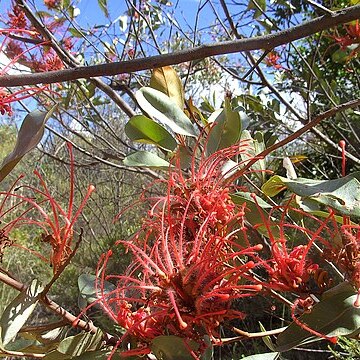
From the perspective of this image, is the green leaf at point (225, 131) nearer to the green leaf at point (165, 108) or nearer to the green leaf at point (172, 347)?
Result: the green leaf at point (165, 108)

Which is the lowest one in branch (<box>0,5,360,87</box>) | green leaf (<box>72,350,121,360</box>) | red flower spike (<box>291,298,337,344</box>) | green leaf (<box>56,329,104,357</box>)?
red flower spike (<box>291,298,337,344</box>)

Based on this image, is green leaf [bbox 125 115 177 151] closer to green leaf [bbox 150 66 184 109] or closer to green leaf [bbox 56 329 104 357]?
green leaf [bbox 150 66 184 109]

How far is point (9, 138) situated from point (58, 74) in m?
7.21

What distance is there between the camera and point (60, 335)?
0.59 metres

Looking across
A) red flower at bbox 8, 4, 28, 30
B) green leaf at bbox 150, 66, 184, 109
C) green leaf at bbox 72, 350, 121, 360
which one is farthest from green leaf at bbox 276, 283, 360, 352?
red flower at bbox 8, 4, 28, 30

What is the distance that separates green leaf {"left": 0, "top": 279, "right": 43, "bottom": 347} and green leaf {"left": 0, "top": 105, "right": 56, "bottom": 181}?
0.12 metres

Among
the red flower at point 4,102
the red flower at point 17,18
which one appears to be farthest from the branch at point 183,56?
the red flower at point 17,18

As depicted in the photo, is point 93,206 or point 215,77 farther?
point 93,206

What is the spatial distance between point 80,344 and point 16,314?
7 cm

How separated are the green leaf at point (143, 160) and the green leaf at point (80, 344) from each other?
19 cm

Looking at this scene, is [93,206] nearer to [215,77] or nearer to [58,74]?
[215,77]

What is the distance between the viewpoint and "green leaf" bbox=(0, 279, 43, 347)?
0.50 metres

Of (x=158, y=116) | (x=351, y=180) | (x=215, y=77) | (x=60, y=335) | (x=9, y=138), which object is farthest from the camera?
(x=9, y=138)

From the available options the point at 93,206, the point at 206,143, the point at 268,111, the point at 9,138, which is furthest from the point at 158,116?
the point at 9,138
